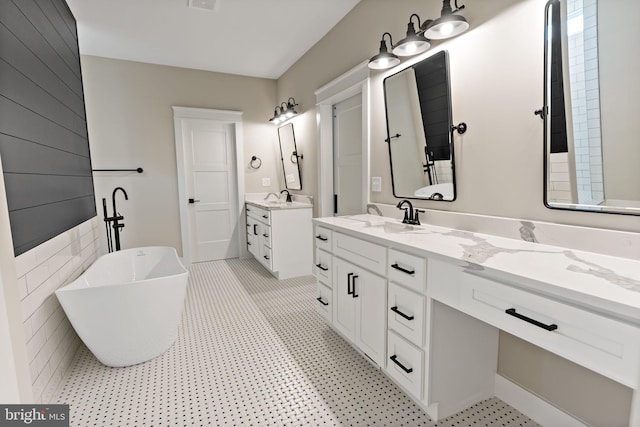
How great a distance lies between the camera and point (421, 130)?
1.98 m

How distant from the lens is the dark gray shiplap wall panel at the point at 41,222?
1.39 m

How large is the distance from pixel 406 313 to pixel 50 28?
2.87m

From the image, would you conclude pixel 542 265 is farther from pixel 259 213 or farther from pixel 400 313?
pixel 259 213

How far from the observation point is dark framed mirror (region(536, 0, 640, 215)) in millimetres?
1091

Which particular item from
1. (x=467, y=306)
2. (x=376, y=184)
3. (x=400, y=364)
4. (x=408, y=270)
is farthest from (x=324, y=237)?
(x=467, y=306)

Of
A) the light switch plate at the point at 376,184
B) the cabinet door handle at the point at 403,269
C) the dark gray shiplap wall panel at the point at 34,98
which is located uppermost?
the dark gray shiplap wall panel at the point at 34,98

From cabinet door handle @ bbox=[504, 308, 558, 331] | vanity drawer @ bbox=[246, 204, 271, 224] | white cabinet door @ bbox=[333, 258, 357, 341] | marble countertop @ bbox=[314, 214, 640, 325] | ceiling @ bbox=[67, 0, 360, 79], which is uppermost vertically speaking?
ceiling @ bbox=[67, 0, 360, 79]

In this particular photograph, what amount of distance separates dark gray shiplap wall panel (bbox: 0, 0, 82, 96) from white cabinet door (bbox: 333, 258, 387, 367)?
2098 mm

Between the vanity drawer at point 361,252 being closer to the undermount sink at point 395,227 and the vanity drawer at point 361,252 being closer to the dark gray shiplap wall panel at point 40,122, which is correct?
the undermount sink at point 395,227

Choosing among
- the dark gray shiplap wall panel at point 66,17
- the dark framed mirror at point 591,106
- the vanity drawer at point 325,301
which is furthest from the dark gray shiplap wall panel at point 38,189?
the dark framed mirror at point 591,106

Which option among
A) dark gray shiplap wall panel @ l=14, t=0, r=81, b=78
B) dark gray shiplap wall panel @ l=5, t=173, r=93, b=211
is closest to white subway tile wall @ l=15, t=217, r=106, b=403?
dark gray shiplap wall panel @ l=5, t=173, r=93, b=211

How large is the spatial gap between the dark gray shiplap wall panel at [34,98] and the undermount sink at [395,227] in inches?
77.5

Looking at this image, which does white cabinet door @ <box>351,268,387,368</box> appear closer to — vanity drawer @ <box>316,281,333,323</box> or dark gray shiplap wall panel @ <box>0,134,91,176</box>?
vanity drawer @ <box>316,281,333,323</box>

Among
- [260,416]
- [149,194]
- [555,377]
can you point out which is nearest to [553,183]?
[555,377]
